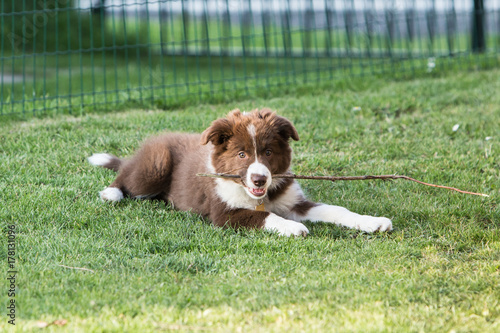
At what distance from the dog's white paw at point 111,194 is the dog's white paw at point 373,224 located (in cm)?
200

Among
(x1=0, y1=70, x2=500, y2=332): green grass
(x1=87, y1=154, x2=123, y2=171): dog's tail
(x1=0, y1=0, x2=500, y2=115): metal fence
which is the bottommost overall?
(x1=0, y1=70, x2=500, y2=332): green grass

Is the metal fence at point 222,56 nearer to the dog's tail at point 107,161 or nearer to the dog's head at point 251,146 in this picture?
the dog's tail at point 107,161

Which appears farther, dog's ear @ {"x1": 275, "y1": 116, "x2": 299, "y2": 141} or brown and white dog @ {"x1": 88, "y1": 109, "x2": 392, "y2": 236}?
dog's ear @ {"x1": 275, "y1": 116, "x2": 299, "y2": 141}

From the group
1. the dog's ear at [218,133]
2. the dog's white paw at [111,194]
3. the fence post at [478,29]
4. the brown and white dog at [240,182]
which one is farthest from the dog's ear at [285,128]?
the fence post at [478,29]

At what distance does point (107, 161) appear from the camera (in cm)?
597

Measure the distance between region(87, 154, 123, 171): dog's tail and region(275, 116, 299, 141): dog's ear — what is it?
1866 millimetres

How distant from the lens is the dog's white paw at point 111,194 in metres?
5.14

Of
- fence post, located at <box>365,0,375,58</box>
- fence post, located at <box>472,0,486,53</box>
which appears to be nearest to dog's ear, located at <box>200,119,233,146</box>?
fence post, located at <box>365,0,375,58</box>

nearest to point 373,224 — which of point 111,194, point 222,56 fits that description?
point 111,194

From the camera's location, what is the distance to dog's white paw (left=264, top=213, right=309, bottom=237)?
4453mm

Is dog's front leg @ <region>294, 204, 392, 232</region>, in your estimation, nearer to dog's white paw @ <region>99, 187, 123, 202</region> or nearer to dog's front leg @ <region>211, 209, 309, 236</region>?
dog's front leg @ <region>211, 209, 309, 236</region>

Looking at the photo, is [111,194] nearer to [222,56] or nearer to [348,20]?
[222,56]

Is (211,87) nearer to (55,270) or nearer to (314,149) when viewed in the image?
(314,149)

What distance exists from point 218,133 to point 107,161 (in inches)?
66.8
